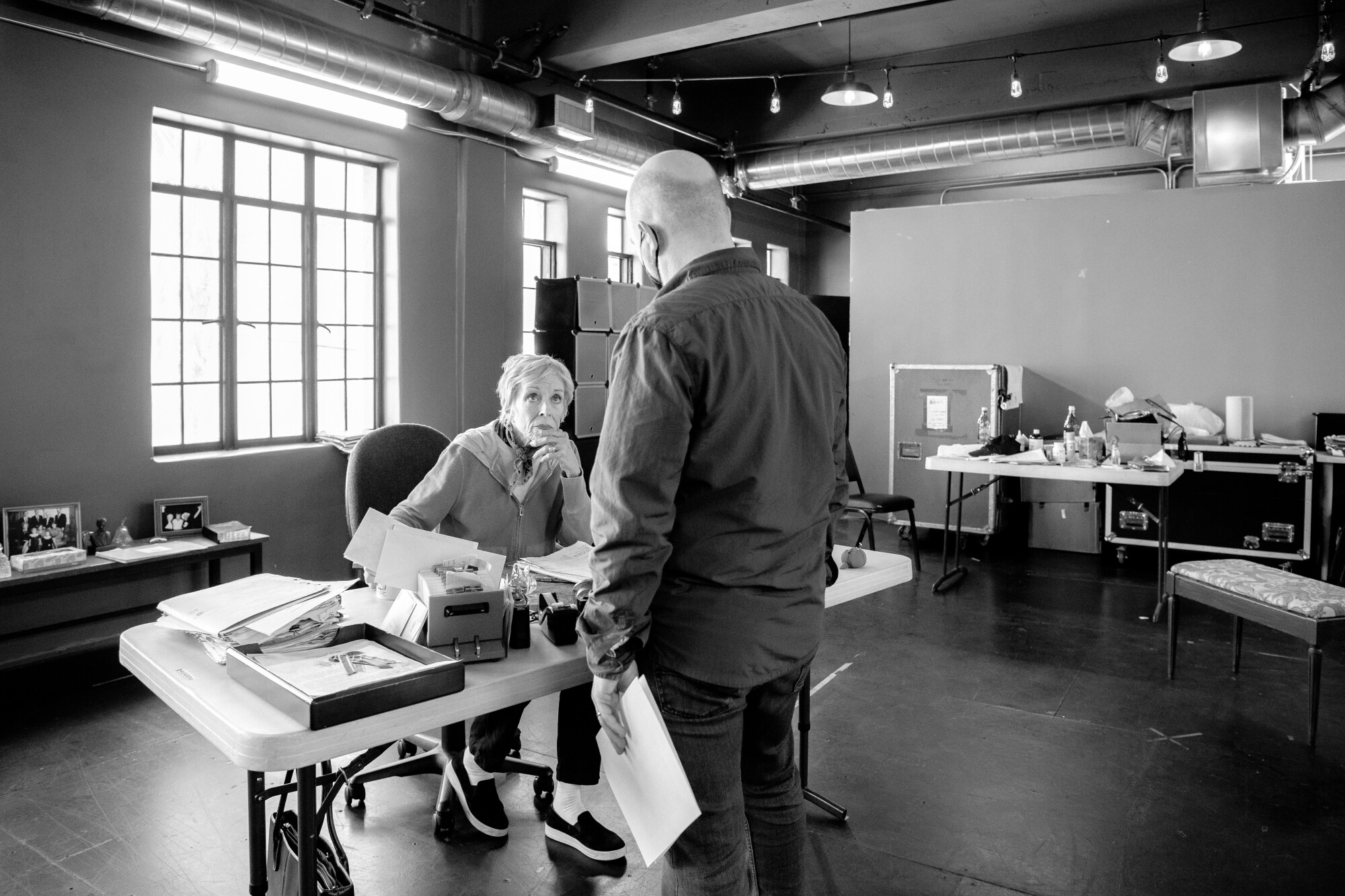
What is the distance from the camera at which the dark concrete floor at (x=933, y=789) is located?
8.66ft

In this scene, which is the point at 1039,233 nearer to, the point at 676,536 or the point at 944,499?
the point at 944,499

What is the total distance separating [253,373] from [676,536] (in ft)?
16.5

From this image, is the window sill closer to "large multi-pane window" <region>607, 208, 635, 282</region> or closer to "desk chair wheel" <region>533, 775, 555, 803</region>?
"desk chair wheel" <region>533, 775, 555, 803</region>

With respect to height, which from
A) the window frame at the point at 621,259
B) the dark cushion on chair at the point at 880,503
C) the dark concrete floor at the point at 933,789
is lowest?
the dark concrete floor at the point at 933,789

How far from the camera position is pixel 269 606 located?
2004 millimetres

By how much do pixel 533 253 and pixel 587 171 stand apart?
1082 millimetres

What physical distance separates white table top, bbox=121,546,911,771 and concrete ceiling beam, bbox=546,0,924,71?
4.88m

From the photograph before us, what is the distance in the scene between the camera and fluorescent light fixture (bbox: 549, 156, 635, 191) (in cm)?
716

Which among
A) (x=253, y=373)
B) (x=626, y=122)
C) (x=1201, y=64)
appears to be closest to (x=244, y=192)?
(x=253, y=373)

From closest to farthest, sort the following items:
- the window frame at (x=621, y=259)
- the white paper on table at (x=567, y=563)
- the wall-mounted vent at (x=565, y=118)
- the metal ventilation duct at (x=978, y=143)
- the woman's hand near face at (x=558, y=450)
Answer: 1. the white paper on table at (x=567, y=563)
2. the woman's hand near face at (x=558, y=450)
3. the wall-mounted vent at (x=565, y=118)
4. the metal ventilation duct at (x=978, y=143)
5. the window frame at (x=621, y=259)

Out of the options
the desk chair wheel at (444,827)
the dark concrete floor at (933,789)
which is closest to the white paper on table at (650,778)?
the dark concrete floor at (933,789)

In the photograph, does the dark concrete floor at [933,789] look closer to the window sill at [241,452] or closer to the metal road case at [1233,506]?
the window sill at [241,452]

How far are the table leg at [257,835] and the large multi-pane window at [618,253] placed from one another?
307 inches

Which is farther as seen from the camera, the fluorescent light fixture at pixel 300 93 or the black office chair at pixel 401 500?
the fluorescent light fixture at pixel 300 93
